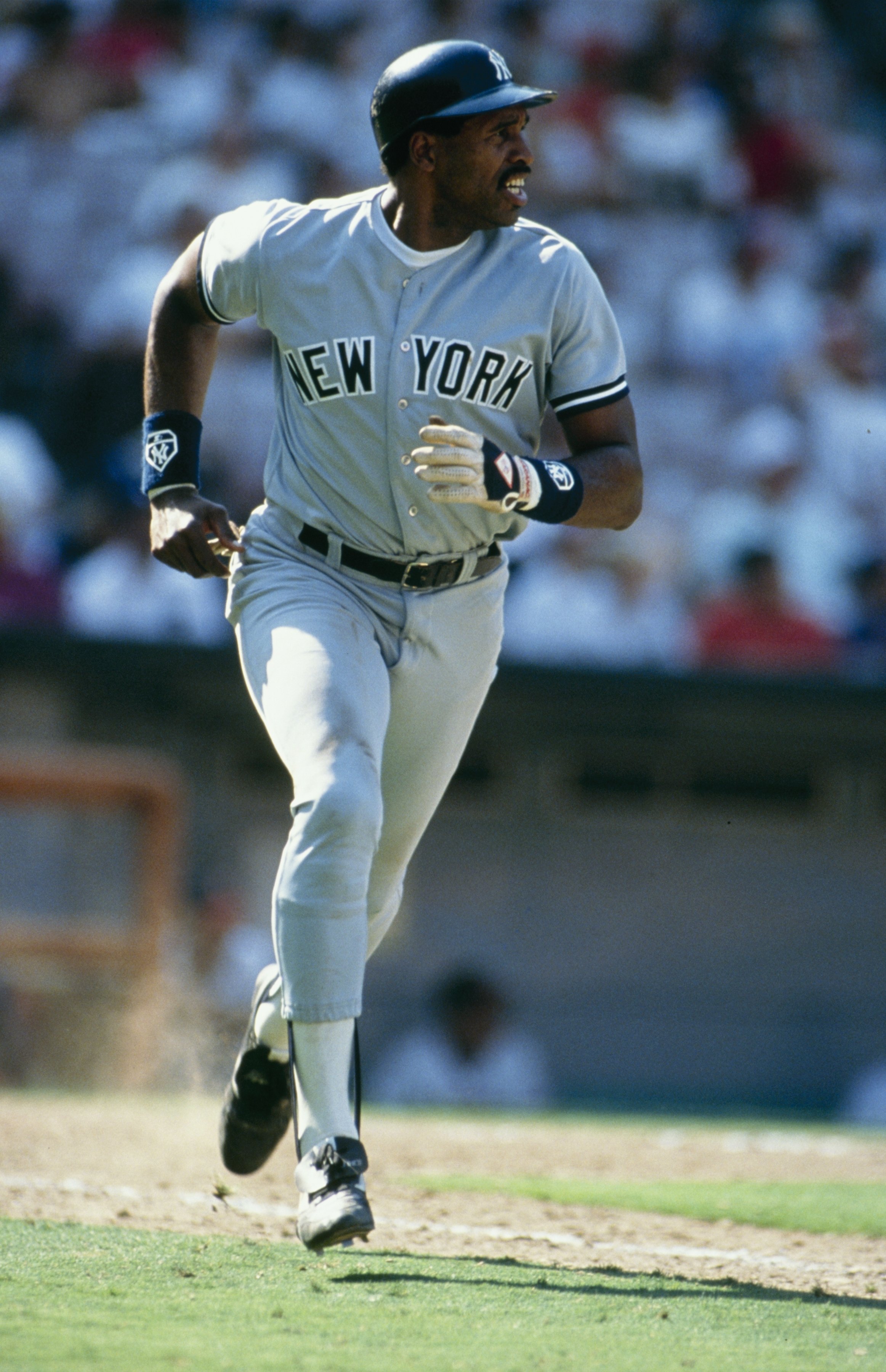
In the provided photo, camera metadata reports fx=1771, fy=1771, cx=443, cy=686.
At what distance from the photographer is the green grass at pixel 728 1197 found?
3.88m

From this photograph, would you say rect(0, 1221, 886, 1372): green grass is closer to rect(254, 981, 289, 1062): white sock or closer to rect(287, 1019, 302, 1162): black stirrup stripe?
rect(287, 1019, 302, 1162): black stirrup stripe

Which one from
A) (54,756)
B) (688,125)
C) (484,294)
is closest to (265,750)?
(54,756)

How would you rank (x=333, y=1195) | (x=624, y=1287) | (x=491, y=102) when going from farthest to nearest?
(x=491, y=102)
(x=624, y=1287)
(x=333, y=1195)

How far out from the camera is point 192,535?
3.19 m

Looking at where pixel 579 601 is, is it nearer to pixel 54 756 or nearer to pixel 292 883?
pixel 54 756

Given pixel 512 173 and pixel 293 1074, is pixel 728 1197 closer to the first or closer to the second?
pixel 293 1074

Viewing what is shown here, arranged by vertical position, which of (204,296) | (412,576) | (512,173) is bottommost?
(412,576)

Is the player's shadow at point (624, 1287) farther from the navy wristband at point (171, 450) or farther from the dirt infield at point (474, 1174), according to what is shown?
the navy wristband at point (171, 450)

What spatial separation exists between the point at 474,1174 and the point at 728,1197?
25.5 inches

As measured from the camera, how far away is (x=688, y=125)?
11008mm

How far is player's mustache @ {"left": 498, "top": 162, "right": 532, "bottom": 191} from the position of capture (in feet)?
10.5

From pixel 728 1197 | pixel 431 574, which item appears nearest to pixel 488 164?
pixel 431 574

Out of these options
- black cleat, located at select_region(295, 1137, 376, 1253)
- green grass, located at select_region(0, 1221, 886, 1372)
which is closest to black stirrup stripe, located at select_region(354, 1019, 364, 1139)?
black cleat, located at select_region(295, 1137, 376, 1253)

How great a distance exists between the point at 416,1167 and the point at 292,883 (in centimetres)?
191
